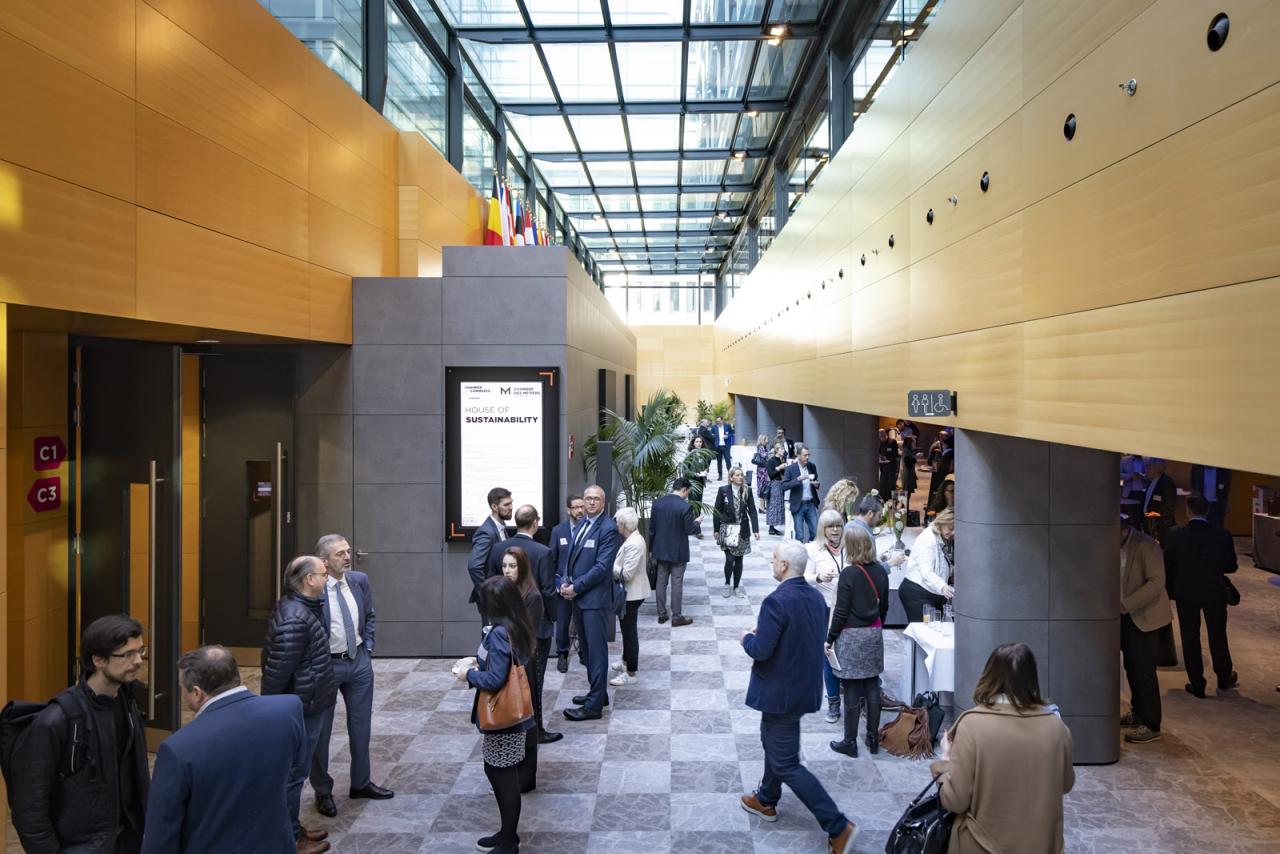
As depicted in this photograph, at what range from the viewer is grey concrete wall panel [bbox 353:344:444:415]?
825 centimetres

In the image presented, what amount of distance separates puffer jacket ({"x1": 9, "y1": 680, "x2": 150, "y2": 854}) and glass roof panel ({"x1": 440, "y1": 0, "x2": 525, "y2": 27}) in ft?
36.6

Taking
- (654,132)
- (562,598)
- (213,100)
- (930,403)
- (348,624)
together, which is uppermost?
(654,132)

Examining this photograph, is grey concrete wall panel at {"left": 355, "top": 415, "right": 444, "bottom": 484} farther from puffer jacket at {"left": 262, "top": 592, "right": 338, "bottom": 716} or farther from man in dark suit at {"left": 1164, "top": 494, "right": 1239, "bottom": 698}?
man in dark suit at {"left": 1164, "top": 494, "right": 1239, "bottom": 698}

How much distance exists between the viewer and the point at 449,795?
5438 mm

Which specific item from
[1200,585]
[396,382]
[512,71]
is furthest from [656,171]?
[1200,585]

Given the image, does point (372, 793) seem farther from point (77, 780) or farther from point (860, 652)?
point (860, 652)

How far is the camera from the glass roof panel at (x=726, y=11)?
472 inches

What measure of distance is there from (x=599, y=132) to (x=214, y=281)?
13985 millimetres

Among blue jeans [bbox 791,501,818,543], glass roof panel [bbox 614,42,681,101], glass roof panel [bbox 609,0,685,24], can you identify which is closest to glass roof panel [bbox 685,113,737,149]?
glass roof panel [bbox 614,42,681,101]

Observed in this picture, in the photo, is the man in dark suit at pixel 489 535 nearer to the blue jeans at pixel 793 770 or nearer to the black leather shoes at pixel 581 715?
the black leather shoes at pixel 581 715

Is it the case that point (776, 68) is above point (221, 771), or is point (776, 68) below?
above

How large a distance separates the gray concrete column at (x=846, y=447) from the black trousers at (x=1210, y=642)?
23.3 feet

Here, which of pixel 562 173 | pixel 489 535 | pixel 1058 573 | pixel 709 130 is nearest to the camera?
pixel 1058 573

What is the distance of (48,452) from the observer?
19.0 feet
